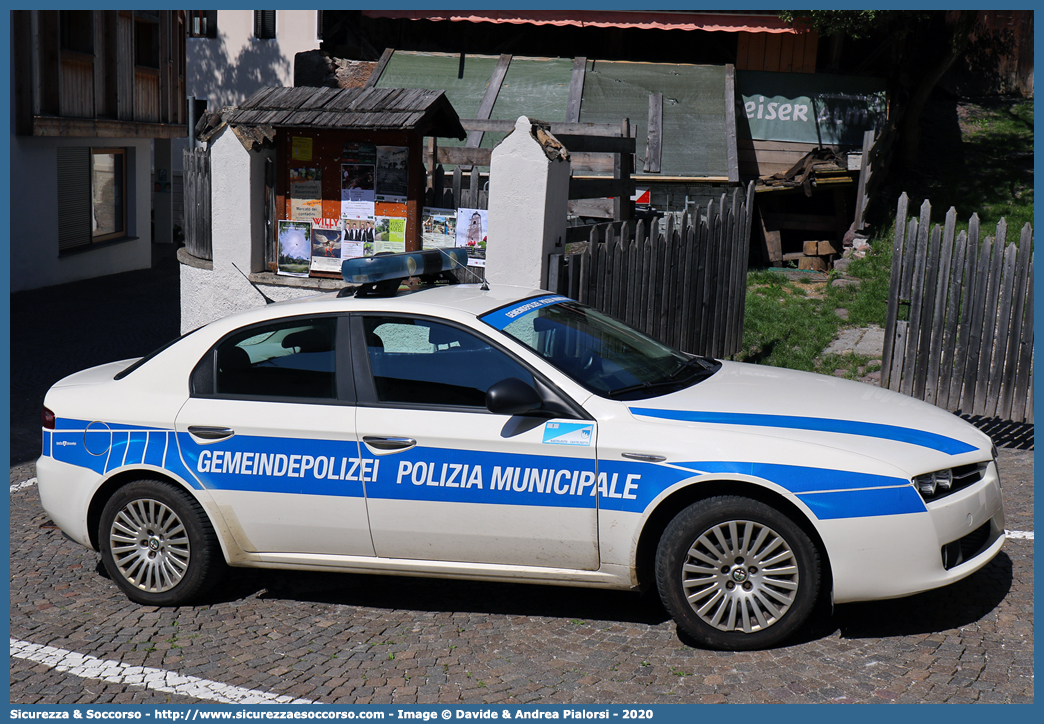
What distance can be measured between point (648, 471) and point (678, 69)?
14840mm

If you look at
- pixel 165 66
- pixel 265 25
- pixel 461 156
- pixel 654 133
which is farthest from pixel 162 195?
pixel 461 156

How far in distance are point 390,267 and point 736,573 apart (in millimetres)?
2323

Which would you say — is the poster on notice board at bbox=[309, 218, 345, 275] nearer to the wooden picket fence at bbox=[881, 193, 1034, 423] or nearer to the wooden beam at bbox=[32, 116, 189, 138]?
the wooden picket fence at bbox=[881, 193, 1034, 423]

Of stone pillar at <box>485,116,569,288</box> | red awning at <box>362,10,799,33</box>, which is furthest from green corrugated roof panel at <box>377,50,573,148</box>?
stone pillar at <box>485,116,569,288</box>

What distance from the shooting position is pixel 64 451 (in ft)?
17.0

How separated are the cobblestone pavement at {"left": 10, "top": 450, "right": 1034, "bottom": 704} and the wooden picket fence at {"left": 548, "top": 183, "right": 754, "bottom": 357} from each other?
3.36 metres

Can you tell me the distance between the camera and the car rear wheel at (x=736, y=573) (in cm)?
430

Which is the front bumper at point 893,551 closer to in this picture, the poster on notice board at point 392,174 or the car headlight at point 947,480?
the car headlight at point 947,480

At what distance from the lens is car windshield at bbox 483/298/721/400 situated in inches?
191

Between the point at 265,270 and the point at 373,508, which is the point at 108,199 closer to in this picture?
the point at 265,270

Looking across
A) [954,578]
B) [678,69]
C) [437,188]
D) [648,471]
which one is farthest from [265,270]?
[678,69]

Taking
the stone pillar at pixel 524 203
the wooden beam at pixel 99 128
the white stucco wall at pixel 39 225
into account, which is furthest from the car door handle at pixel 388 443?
the wooden beam at pixel 99 128

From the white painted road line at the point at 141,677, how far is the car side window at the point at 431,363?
142 centimetres

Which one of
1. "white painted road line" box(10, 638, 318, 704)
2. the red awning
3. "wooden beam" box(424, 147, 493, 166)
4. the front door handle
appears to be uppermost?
the red awning
